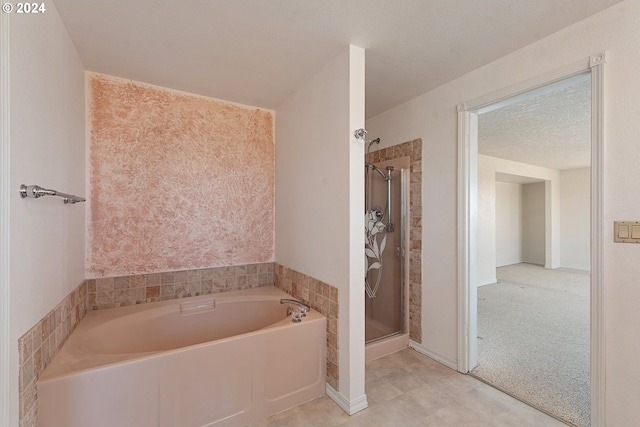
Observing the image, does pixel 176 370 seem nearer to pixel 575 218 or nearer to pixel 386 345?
pixel 386 345

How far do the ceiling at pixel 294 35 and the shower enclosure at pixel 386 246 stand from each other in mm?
950

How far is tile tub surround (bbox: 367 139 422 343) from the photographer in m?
2.58

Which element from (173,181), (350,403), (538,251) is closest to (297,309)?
(350,403)

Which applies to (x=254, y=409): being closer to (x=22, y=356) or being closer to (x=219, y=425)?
(x=219, y=425)

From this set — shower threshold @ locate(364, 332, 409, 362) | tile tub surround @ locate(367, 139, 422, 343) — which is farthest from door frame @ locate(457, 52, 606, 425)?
shower threshold @ locate(364, 332, 409, 362)

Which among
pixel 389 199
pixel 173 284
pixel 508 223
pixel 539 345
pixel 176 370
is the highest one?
pixel 389 199

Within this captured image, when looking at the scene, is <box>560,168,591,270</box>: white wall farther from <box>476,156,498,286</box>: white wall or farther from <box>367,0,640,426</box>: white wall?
<box>367,0,640,426</box>: white wall

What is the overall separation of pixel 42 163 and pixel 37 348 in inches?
34.2

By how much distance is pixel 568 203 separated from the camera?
652 cm

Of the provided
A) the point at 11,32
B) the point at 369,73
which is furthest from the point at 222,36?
the point at 369,73

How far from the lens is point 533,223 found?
711 centimetres

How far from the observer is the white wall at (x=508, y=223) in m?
6.73

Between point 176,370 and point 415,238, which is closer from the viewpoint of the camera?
point 176,370

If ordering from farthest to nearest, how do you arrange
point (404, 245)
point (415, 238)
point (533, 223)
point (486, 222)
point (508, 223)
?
point (533, 223), point (508, 223), point (486, 222), point (404, 245), point (415, 238)
